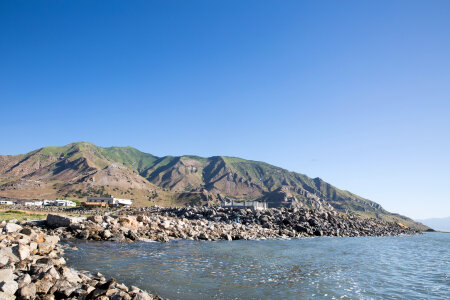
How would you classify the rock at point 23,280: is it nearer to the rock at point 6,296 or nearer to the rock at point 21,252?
the rock at point 6,296

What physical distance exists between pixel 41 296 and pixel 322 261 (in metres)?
19.6

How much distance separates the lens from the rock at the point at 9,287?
966 cm

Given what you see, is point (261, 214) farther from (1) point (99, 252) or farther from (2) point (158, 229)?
(1) point (99, 252)

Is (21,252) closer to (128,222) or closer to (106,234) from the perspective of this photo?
(106,234)

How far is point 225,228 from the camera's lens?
A: 42.1 metres

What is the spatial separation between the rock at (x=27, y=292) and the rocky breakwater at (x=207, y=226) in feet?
63.9

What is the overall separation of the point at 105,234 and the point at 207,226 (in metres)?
16.4

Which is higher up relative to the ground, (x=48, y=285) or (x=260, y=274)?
(x=48, y=285)

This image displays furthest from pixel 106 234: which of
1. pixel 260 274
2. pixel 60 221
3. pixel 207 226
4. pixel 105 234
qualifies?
pixel 260 274

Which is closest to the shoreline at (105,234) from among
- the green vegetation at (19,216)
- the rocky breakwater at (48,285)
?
the rocky breakwater at (48,285)

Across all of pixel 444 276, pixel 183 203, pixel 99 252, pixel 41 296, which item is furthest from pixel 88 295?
pixel 183 203

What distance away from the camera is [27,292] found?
9.95 meters

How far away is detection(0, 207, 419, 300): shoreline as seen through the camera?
1052cm

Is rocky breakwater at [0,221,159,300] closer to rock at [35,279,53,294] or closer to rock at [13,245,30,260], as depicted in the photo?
rock at [35,279,53,294]
